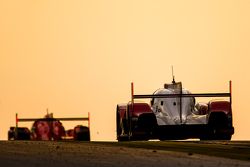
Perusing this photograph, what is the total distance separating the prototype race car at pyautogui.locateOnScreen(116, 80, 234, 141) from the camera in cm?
3622

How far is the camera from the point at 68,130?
44.4 meters

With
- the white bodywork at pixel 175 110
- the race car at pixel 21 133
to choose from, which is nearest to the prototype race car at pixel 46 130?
the race car at pixel 21 133

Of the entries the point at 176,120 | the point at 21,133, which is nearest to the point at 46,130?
the point at 21,133

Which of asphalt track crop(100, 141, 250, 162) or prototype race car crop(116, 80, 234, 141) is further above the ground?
prototype race car crop(116, 80, 234, 141)

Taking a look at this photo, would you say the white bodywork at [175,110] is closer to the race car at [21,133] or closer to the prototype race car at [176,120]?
the prototype race car at [176,120]

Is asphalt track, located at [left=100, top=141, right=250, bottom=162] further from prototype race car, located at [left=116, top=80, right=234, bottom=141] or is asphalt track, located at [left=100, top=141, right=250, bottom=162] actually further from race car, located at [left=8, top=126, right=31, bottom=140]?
race car, located at [left=8, top=126, right=31, bottom=140]

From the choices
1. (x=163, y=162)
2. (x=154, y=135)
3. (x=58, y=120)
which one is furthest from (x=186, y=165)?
(x=58, y=120)

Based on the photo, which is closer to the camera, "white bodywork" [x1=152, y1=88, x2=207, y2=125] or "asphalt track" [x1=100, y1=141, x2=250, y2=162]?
"asphalt track" [x1=100, y1=141, x2=250, y2=162]

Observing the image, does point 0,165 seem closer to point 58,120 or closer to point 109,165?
point 109,165

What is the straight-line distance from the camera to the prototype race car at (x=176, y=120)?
1426 inches

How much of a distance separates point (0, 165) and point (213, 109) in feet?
69.6

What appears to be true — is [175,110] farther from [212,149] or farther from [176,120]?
[212,149]

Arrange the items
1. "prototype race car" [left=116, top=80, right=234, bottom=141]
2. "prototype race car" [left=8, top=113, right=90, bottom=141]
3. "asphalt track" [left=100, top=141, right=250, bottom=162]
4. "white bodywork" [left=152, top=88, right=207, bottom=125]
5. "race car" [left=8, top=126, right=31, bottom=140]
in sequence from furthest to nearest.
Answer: "race car" [left=8, top=126, right=31, bottom=140], "prototype race car" [left=8, top=113, right=90, bottom=141], "white bodywork" [left=152, top=88, right=207, bottom=125], "prototype race car" [left=116, top=80, right=234, bottom=141], "asphalt track" [left=100, top=141, right=250, bottom=162]

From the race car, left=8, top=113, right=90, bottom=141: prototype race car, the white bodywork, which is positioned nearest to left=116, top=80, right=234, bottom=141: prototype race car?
the white bodywork
